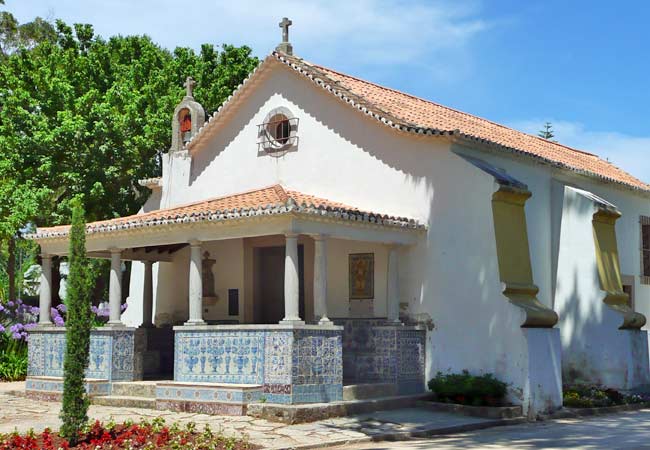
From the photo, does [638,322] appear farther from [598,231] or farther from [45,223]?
[45,223]

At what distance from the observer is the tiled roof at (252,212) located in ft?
48.3

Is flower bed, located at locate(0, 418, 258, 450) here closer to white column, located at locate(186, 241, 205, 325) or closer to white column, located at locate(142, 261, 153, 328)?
white column, located at locate(186, 241, 205, 325)

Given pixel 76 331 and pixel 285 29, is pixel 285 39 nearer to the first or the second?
pixel 285 29

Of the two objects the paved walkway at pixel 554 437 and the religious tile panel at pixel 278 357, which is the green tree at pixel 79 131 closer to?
the religious tile panel at pixel 278 357

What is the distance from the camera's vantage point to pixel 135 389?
16375mm

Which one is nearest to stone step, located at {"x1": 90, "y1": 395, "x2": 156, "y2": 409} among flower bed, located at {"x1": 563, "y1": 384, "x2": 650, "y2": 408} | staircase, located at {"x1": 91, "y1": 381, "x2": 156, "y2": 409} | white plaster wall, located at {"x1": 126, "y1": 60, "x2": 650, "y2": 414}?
staircase, located at {"x1": 91, "y1": 381, "x2": 156, "y2": 409}

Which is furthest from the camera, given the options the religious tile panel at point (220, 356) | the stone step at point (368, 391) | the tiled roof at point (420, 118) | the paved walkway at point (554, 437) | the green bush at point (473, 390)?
the tiled roof at point (420, 118)

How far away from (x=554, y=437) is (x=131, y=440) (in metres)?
6.00

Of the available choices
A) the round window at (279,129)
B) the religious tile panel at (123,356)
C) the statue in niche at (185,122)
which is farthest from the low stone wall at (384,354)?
the statue in niche at (185,122)

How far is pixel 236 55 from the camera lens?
28.6m

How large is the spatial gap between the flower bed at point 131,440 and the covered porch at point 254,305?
2.65 metres

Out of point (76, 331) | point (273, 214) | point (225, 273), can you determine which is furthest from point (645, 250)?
point (76, 331)

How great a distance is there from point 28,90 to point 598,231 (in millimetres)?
16037

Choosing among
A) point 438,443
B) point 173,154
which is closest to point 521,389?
point 438,443
